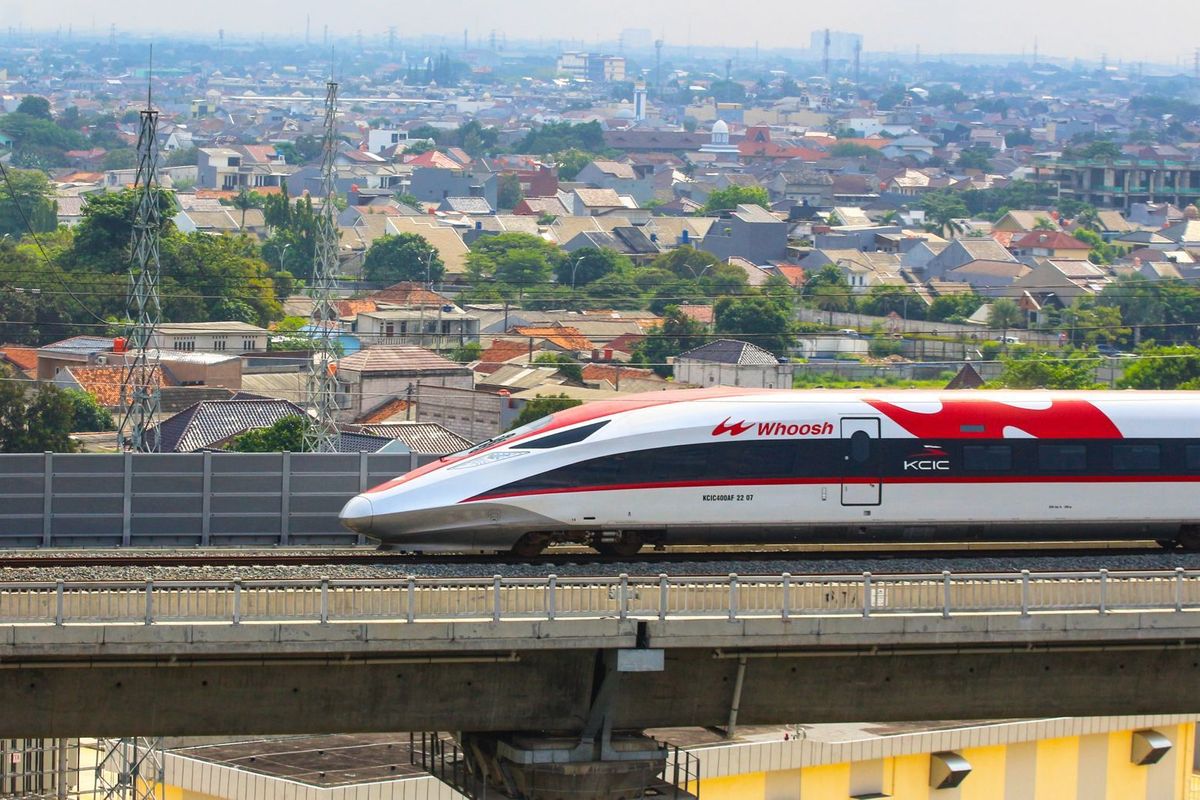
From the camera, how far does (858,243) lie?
139 meters

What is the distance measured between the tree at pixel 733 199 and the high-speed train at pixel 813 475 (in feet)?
409

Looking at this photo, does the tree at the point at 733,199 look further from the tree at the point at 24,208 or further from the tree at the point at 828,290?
the tree at the point at 24,208

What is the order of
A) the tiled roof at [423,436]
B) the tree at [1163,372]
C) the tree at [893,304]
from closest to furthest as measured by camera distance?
the tiled roof at [423,436] < the tree at [1163,372] < the tree at [893,304]

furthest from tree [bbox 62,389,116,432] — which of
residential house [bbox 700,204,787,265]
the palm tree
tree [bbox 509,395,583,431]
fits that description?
residential house [bbox 700,204,787,265]

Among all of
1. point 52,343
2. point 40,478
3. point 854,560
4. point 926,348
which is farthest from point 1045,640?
point 926,348

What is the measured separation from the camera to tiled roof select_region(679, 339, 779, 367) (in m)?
72.1

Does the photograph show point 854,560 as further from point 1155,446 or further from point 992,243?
point 992,243

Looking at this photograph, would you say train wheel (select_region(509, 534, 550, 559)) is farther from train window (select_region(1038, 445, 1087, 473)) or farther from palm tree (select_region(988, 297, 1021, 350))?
palm tree (select_region(988, 297, 1021, 350))

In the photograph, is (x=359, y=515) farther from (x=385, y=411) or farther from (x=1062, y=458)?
(x=385, y=411)

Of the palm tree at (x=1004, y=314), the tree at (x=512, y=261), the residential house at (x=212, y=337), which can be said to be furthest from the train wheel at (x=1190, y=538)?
the tree at (x=512, y=261)

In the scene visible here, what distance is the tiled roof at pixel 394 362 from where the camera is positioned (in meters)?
68.1

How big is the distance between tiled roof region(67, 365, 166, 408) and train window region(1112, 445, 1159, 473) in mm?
48271

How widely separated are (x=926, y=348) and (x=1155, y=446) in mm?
68881

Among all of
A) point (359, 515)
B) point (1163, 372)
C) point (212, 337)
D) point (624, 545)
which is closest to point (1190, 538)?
point (624, 545)
